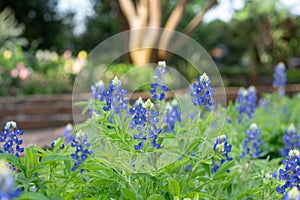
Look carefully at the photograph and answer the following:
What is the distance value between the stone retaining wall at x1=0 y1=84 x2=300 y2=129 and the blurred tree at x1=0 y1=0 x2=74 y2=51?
9.98 meters

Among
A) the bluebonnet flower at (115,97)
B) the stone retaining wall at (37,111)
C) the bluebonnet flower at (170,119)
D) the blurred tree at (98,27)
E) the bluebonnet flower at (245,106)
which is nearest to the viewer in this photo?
the bluebonnet flower at (115,97)

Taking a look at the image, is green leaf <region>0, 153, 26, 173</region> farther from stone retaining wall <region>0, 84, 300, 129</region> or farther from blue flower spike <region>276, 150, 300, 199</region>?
stone retaining wall <region>0, 84, 300, 129</region>

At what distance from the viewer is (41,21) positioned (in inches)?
664

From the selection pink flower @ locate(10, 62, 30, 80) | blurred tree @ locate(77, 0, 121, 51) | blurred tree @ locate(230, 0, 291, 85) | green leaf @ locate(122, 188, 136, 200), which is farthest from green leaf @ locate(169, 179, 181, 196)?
blurred tree @ locate(77, 0, 121, 51)

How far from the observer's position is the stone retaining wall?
6.63 m

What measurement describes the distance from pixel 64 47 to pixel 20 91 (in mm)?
10235

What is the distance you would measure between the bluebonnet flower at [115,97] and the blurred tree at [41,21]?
15.0 meters

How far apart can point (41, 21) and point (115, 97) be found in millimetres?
15800

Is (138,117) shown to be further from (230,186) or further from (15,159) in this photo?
(230,186)

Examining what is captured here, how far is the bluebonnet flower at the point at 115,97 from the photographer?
5.82ft

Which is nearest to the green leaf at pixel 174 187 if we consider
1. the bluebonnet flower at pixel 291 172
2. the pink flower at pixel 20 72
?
the bluebonnet flower at pixel 291 172

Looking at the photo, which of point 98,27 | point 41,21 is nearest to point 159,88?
point 41,21

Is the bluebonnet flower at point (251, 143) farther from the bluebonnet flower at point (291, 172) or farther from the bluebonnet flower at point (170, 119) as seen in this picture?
the bluebonnet flower at point (291, 172)

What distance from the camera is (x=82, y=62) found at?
845cm
